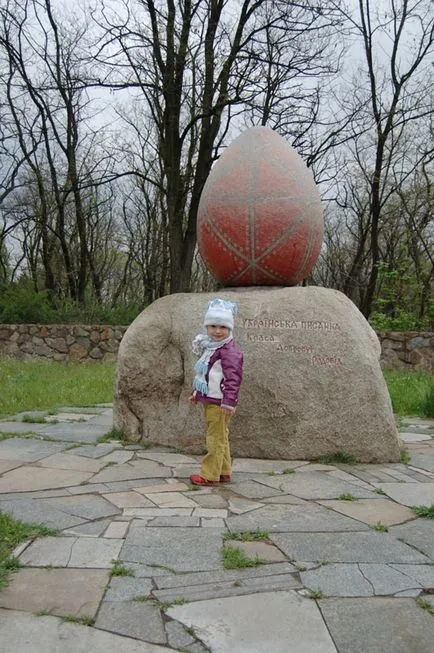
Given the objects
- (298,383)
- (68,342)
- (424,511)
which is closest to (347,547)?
(424,511)

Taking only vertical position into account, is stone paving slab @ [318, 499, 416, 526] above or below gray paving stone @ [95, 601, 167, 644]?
below

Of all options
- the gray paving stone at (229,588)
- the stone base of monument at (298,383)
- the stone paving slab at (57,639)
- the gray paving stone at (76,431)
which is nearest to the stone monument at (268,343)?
the stone base of monument at (298,383)

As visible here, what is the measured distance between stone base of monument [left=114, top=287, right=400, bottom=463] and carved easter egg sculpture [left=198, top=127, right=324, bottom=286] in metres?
0.29

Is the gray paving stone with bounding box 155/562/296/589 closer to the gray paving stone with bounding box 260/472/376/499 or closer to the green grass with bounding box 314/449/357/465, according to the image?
the gray paving stone with bounding box 260/472/376/499

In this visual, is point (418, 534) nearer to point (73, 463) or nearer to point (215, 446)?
point (215, 446)

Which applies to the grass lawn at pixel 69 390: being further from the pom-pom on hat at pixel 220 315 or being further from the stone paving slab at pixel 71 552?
the stone paving slab at pixel 71 552

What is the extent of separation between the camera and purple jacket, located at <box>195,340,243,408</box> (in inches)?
164

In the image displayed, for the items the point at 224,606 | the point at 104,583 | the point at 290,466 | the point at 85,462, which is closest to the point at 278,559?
the point at 224,606

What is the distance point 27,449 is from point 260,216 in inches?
113

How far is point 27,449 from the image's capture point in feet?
17.3

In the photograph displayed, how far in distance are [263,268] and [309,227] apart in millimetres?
548

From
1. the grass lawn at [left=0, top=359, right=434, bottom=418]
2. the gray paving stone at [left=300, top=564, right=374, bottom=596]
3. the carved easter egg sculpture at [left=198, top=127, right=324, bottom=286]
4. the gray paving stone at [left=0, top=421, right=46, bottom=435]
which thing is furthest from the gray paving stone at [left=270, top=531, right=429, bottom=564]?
the grass lawn at [left=0, top=359, right=434, bottom=418]

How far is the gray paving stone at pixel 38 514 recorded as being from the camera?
334cm

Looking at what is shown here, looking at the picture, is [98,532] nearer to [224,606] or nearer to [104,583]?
[104,583]
